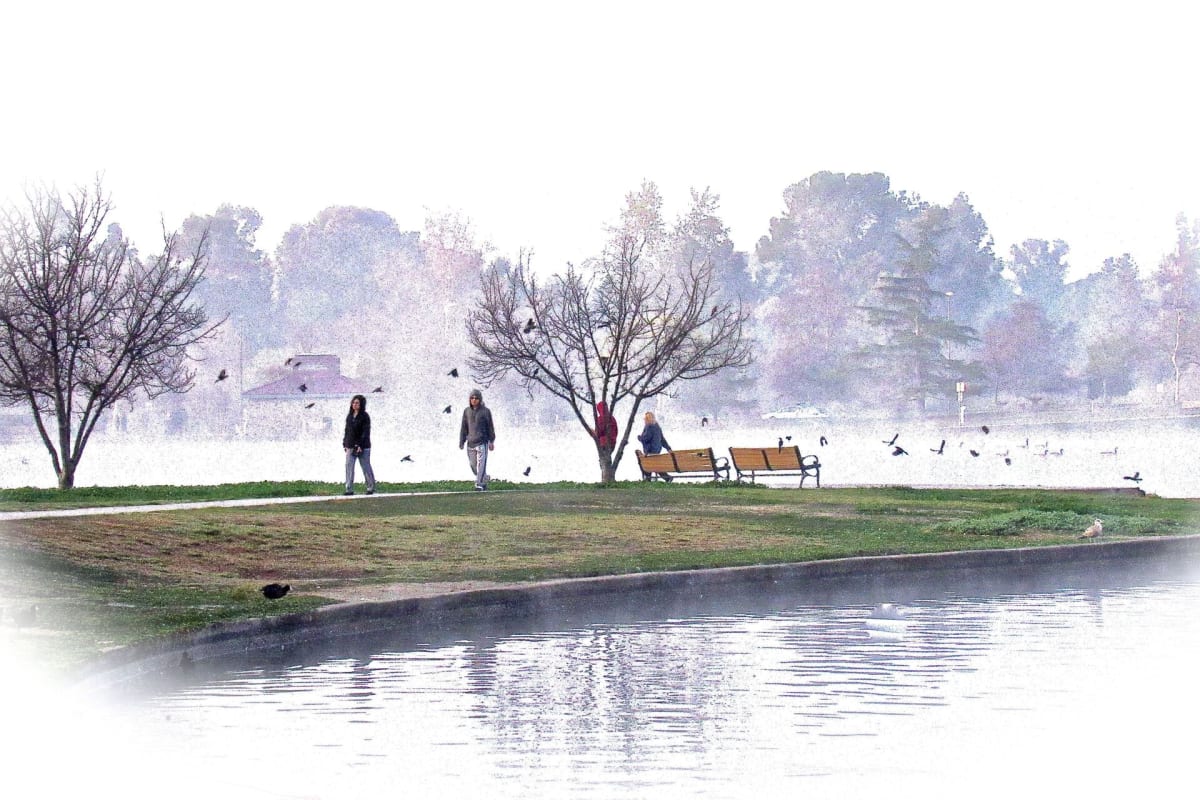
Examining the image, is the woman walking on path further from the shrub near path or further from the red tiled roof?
the red tiled roof

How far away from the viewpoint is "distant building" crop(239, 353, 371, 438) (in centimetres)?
14250

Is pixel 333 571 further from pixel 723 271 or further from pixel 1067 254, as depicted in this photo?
pixel 1067 254

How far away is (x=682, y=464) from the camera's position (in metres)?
34.3

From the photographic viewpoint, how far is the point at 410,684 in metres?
11.7

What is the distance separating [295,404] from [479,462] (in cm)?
11321

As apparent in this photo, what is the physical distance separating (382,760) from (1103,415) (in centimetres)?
13255

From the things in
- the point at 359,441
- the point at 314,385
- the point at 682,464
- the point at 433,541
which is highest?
the point at 314,385

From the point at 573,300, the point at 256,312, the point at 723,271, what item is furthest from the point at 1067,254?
the point at 573,300

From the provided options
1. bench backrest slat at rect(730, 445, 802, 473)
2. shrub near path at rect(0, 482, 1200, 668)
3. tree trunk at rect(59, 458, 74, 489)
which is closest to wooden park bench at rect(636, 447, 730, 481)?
bench backrest slat at rect(730, 445, 802, 473)

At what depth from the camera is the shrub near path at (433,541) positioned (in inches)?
586

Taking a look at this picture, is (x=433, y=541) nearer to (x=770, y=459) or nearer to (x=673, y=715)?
(x=673, y=715)

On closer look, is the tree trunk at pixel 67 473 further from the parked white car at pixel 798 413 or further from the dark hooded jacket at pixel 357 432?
the parked white car at pixel 798 413

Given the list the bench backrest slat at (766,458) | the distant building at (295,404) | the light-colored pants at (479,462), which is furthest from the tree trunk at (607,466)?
the distant building at (295,404)

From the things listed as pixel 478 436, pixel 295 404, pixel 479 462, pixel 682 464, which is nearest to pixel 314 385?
pixel 295 404
